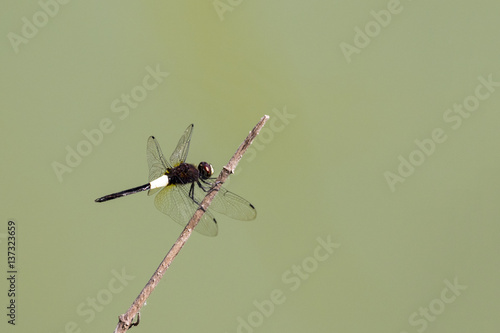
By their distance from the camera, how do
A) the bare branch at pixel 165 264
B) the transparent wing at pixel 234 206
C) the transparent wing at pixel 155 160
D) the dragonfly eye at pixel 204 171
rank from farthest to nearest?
1. the transparent wing at pixel 155 160
2. the dragonfly eye at pixel 204 171
3. the transparent wing at pixel 234 206
4. the bare branch at pixel 165 264

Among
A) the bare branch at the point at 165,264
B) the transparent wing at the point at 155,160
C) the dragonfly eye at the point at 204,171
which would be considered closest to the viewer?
the bare branch at the point at 165,264

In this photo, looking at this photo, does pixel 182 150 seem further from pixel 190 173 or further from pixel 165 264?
pixel 165 264

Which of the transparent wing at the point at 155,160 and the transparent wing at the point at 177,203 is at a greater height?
the transparent wing at the point at 155,160

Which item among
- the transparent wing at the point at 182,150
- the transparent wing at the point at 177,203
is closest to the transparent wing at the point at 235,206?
the transparent wing at the point at 177,203

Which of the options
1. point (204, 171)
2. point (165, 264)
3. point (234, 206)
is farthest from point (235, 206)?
point (165, 264)

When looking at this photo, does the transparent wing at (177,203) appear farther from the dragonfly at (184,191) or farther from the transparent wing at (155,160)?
the transparent wing at (155,160)

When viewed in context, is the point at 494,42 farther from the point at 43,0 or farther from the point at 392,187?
the point at 43,0

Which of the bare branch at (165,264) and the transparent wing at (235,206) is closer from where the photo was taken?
the bare branch at (165,264)

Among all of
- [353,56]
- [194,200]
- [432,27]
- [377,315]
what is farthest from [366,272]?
[432,27]

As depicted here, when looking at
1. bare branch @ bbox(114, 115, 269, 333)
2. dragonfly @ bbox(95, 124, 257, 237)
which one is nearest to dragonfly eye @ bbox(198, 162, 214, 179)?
dragonfly @ bbox(95, 124, 257, 237)
